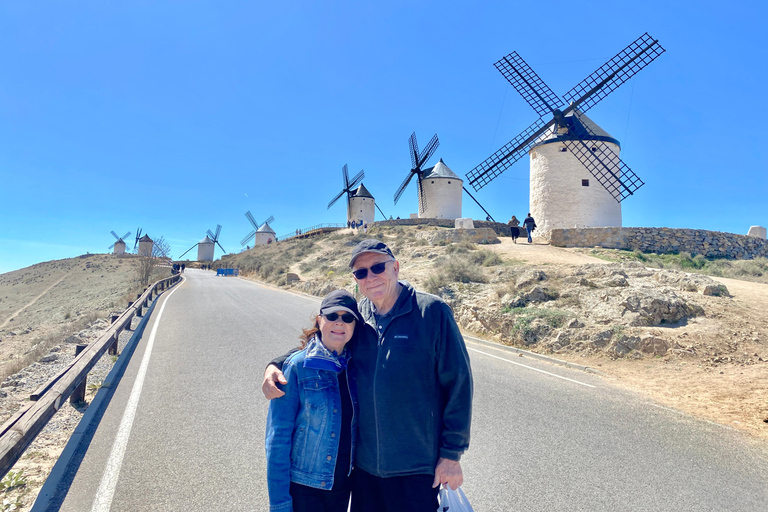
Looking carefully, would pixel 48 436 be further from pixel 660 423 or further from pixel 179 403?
pixel 660 423

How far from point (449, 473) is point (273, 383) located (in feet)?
3.16

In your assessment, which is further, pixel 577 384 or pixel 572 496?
pixel 577 384

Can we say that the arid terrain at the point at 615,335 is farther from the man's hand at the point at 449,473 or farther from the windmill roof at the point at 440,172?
the windmill roof at the point at 440,172

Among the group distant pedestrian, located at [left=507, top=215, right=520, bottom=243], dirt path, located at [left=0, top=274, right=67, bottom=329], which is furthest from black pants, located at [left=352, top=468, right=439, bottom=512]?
dirt path, located at [left=0, top=274, right=67, bottom=329]

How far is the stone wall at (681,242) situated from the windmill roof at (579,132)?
604 cm

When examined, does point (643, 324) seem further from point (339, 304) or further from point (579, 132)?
point (579, 132)

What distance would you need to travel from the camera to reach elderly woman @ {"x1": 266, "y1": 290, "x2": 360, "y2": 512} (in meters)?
1.95

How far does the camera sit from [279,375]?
78.7 inches

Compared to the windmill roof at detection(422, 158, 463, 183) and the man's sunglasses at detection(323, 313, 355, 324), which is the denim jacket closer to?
the man's sunglasses at detection(323, 313, 355, 324)

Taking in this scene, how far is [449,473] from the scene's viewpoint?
2.02 m

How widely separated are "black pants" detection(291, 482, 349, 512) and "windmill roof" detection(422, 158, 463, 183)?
42.9 meters

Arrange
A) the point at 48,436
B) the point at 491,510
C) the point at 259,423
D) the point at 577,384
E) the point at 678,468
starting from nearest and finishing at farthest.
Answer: the point at 491,510 < the point at 678,468 < the point at 48,436 < the point at 259,423 < the point at 577,384

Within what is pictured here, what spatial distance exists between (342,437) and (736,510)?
11.1 feet

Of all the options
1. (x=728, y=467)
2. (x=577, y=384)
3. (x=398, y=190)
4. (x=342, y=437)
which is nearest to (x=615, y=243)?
(x=577, y=384)
